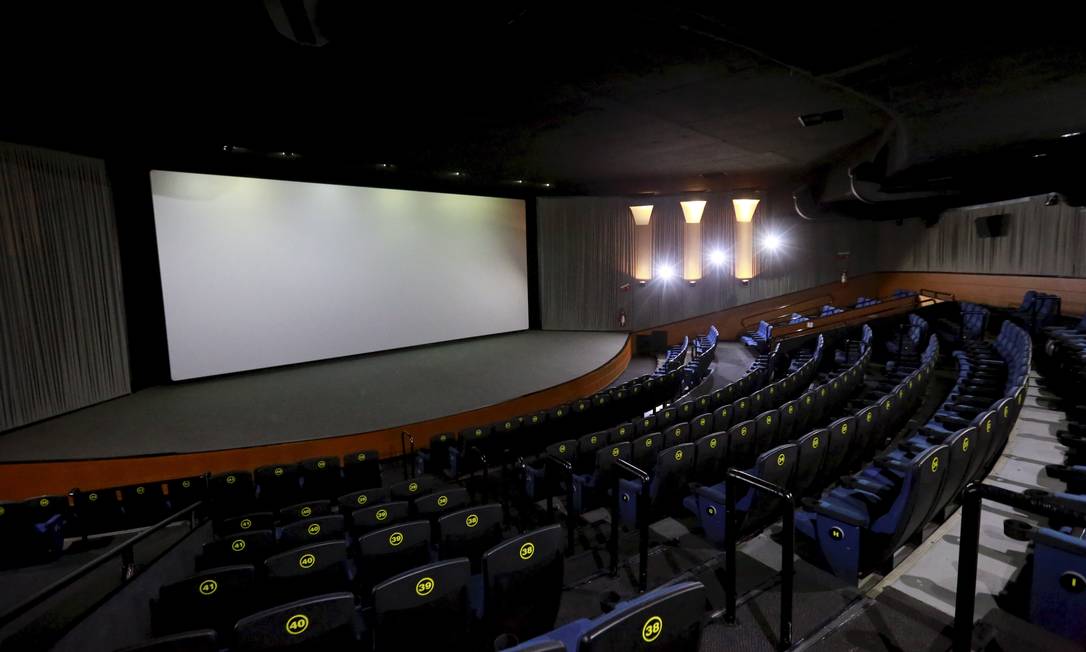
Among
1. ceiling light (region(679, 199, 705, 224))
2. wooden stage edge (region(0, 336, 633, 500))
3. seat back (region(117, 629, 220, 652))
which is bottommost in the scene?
wooden stage edge (region(0, 336, 633, 500))

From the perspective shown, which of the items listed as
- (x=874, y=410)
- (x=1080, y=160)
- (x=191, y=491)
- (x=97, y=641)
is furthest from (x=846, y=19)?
(x=191, y=491)

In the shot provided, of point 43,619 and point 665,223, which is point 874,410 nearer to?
point 43,619

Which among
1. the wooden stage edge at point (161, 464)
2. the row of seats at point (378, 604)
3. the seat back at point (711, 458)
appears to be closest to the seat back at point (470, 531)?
the row of seats at point (378, 604)

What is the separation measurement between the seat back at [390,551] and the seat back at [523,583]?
725mm

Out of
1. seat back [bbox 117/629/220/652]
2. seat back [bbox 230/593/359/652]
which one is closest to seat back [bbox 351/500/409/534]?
→ seat back [bbox 230/593/359/652]

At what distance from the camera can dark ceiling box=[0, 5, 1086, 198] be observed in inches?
176

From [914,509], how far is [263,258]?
36.4 ft

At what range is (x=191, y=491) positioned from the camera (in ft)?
18.6

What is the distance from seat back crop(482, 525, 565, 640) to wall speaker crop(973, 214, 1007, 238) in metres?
16.2

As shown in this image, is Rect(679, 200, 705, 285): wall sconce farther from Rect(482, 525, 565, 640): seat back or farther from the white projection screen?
Rect(482, 525, 565, 640): seat back

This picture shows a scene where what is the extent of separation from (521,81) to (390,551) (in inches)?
204

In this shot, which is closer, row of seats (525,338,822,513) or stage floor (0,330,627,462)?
row of seats (525,338,822,513)

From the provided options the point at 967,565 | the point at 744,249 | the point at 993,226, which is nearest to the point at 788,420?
the point at 967,565

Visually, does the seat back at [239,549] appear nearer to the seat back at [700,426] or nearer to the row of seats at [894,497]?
the row of seats at [894,497]
